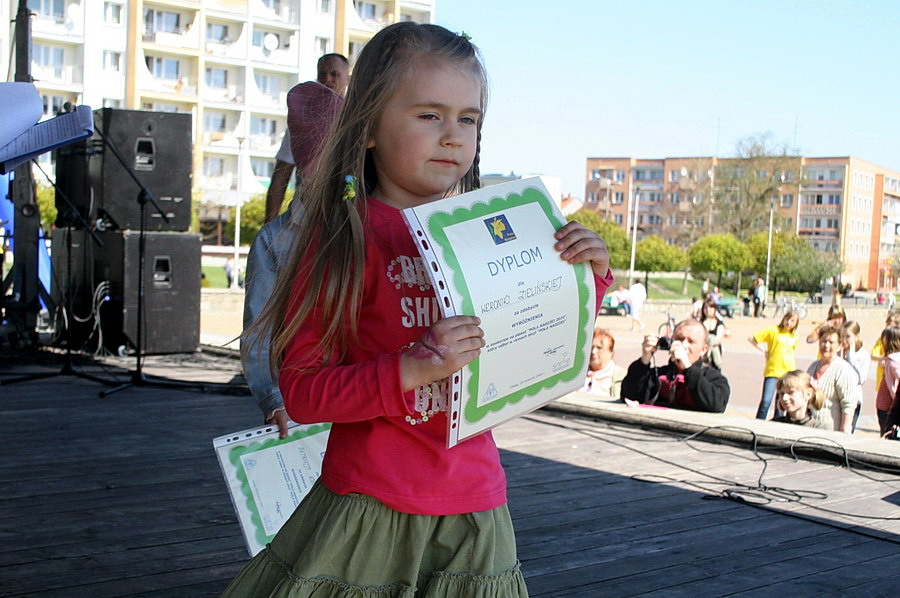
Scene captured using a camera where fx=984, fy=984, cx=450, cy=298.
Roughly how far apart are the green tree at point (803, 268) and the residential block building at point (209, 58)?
24.7 meters

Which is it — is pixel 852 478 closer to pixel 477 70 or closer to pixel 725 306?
pixel 477 70

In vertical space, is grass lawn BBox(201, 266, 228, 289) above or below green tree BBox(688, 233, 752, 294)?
below

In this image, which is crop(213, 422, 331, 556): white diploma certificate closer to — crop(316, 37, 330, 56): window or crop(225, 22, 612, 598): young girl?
crop(225, 22, 612, 598): young girl

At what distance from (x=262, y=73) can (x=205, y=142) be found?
506 cm

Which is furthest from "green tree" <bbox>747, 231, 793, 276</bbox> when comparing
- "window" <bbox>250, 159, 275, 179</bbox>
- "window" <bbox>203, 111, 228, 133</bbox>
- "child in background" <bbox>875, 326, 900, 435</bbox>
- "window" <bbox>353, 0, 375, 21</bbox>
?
"child in background" <bbox>875, 326, 900, 435</bbox>

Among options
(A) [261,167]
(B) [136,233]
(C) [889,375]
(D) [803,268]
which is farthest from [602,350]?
(D) [803,268]

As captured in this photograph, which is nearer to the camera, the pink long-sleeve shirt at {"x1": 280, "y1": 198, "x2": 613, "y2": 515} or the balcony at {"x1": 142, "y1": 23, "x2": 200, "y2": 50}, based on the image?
the pink long-sleeve shirt at {"x1": 280, "y1": 198, "x2": 613, "y2": 515}

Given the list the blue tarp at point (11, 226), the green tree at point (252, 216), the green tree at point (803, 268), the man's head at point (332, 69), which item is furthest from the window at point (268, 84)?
the man's head at point (332, 69)

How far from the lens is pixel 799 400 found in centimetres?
605

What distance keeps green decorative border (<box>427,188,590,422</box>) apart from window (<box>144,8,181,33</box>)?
49.7 m

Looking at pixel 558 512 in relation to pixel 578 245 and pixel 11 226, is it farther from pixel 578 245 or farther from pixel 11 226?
pixel 11 226

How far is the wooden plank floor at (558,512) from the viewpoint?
9.62 ft

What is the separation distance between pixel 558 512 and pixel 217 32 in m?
50.1

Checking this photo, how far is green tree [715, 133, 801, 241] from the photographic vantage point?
2702 inches
